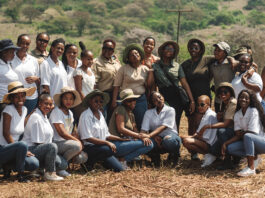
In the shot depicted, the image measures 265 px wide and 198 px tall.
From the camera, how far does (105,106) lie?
678 centimetres

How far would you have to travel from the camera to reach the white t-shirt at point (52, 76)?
248 inches

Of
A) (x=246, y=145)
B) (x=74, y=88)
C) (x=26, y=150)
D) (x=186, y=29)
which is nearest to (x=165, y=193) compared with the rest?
(x=246, y=145)

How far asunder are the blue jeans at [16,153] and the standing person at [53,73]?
119 cm

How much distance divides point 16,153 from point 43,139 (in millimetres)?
414

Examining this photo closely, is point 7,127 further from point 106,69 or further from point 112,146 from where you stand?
point 106,69

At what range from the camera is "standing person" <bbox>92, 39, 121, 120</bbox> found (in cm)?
678

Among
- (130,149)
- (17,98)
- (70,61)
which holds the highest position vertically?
(70,61)

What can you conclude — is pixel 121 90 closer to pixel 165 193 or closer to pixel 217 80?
pixel 217 80

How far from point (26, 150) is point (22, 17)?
81.9 metres

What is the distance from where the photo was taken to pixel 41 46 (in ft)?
21.9

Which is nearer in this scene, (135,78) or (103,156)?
(103,156)

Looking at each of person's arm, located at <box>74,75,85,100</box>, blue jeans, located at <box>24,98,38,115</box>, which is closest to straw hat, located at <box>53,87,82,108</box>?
person's arm, located at <box>74,75,85,100</box>

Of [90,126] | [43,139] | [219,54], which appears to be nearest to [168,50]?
[219,54]

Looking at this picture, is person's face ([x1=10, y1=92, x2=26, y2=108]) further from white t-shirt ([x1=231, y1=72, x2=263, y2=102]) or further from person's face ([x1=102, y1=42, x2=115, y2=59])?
white t-shirt ([x1=231, y1=72, x2=263, y2=102])
